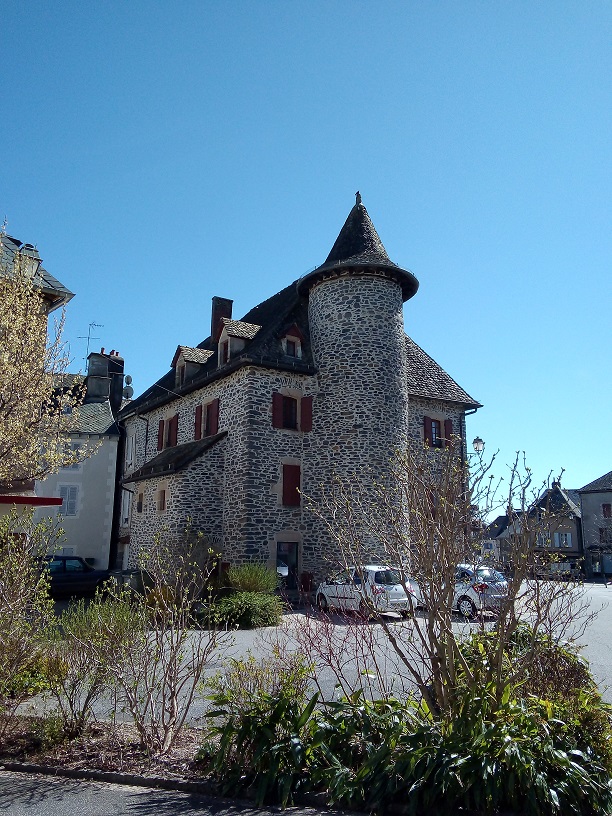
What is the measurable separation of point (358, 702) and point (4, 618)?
11.4 ft

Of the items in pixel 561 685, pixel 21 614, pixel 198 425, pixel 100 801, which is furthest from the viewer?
pixel 198 425

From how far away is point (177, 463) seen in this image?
20328mm

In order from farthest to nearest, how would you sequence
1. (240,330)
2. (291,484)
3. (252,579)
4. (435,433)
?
1. (435,433)
2. (240,330)
3. (291,484)
4. (252,579)

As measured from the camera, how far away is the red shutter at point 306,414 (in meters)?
20.7

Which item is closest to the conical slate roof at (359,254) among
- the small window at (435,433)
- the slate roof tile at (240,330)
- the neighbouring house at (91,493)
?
the slate roof tile at (240,330)

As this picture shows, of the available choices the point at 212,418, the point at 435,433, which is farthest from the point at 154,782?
the point at 435,433

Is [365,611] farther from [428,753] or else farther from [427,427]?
[427,427]

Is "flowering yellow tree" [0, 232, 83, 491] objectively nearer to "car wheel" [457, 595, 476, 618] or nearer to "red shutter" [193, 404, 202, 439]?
"car wheel" [457, 595, 476, 618]

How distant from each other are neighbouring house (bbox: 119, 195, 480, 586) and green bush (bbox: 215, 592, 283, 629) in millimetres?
3864

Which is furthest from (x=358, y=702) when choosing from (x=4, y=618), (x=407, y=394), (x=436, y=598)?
(x=407, y=394)

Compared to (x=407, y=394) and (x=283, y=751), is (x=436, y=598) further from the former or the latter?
(x=407, y=394)

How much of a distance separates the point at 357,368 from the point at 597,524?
35.8 metres

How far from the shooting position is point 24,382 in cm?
951

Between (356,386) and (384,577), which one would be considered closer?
(384,577)
